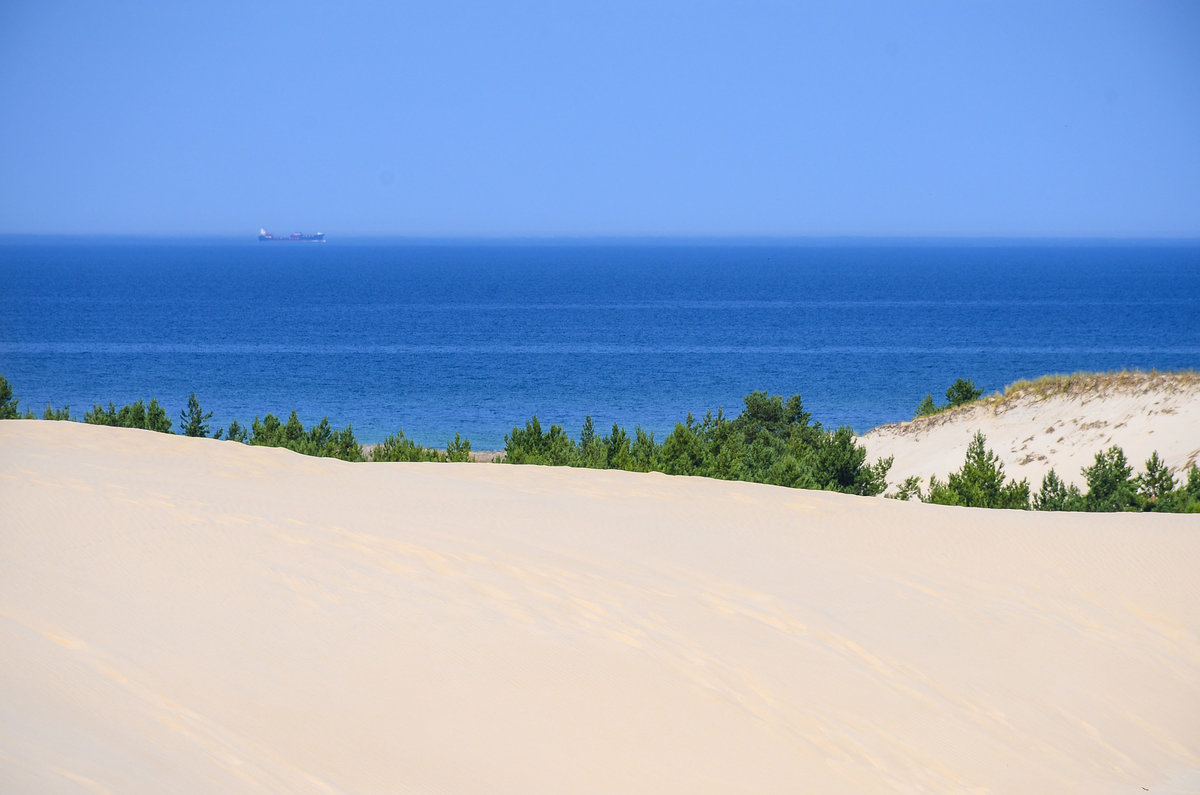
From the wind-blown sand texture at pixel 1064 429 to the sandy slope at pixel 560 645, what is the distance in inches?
465

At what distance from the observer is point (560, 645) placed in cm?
772

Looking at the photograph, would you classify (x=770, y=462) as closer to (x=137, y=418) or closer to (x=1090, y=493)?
(x=1090, y=493)

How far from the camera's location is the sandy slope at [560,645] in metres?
6.27

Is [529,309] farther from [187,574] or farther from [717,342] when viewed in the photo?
[187,574]

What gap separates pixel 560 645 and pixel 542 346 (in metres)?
68.0

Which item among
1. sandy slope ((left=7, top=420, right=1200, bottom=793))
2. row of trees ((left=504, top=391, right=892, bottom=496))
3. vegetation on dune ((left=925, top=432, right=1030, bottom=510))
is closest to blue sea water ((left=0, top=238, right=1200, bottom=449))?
row of trees ((left=504, top=391, right=892, bottom=496))

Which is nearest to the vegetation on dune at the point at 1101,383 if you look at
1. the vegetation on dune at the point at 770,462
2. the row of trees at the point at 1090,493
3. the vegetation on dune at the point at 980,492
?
the vegetation on dune at the point at 770,462

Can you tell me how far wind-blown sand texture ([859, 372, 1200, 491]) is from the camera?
22859 millimetres

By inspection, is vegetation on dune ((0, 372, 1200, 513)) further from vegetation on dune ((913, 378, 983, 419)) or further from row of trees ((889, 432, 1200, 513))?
vegetation on dune ((913, 378, 983, 419))

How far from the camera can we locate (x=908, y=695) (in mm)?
7770

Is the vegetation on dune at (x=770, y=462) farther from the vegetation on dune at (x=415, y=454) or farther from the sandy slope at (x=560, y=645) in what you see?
the sandy slope at (x=560, y=645)

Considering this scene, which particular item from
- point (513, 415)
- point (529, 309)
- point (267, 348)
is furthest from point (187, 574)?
point (529, 309)

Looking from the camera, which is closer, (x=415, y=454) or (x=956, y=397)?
(x=415, y=454)

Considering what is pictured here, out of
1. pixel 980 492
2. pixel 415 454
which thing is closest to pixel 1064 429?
pixel 980 492
